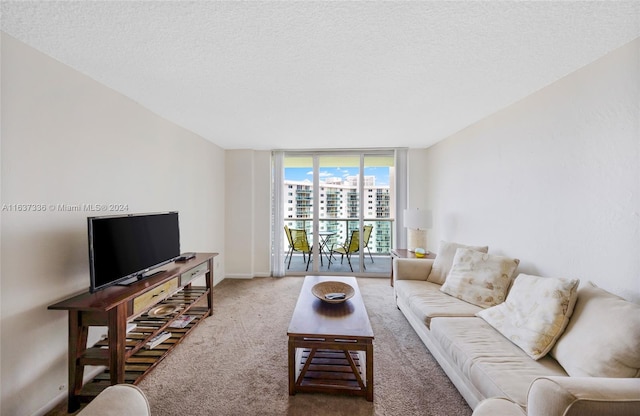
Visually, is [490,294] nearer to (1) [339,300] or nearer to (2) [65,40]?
(1) [339,300]

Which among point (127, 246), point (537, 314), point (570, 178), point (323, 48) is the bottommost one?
point (537, 314)

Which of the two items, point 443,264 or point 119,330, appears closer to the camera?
point 119,330

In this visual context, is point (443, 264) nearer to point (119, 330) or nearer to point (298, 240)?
point (298, 240)

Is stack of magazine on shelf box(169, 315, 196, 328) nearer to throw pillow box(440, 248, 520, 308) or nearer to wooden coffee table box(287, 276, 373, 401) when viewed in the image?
wooden coffee table box(287, 276, 373, 401)

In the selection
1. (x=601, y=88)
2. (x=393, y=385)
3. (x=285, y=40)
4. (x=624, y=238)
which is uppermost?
(x=285, y=40)

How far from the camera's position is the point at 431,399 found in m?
1.65

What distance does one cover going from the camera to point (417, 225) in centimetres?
351

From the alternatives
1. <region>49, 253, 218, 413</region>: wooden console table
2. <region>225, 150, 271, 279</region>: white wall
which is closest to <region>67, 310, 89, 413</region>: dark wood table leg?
<region>49, 253, 218, 413</region>: wooden console table

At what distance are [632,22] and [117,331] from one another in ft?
11.6

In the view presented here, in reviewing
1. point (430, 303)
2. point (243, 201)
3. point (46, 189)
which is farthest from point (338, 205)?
point (46, 189)

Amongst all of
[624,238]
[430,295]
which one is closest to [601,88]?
[624,238]

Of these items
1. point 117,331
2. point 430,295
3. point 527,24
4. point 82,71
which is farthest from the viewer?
point 430,295

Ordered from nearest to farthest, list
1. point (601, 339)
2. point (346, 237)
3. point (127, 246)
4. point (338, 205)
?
point (601, 339), point (127, 246), point (338, 205), point (346, 237)

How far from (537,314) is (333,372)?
4.78ft
